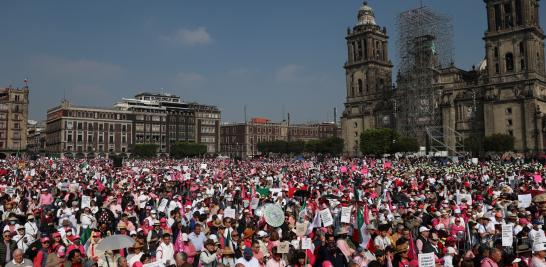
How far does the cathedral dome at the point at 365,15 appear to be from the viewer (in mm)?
105812

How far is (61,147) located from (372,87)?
7778 centimetres

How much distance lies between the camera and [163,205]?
16.5 meters

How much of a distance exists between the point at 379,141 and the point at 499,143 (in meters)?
20.3

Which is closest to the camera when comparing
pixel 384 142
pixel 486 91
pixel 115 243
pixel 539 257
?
pixel 539 257

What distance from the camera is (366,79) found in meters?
103

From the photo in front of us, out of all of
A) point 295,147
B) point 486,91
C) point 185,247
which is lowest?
point 185,247

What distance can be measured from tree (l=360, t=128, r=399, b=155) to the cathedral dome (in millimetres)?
31257

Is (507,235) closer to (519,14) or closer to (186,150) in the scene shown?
(519,14)

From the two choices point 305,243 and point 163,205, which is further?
point 163,205

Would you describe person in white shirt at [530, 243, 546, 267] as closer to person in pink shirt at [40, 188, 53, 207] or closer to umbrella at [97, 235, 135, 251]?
umbrella at [97, 235, 135, 251]

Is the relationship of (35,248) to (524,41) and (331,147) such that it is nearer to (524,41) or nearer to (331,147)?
(524,41)

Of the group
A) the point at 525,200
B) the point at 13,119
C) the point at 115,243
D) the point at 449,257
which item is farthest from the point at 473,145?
the point at 13,119

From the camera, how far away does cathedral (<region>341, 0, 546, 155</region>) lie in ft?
251

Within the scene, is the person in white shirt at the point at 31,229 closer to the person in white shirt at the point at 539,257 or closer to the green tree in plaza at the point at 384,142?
the person in white shirt at the point at 539,257
